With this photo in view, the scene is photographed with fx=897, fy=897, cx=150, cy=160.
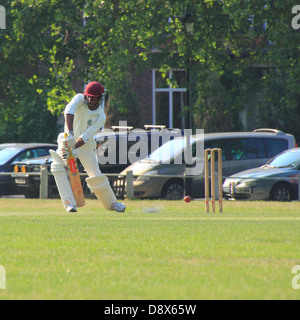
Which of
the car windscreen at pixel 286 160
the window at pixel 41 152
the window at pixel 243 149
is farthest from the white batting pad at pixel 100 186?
the window at pixel 41 152

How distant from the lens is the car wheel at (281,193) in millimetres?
23309

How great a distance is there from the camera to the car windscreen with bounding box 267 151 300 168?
2373 centimetres

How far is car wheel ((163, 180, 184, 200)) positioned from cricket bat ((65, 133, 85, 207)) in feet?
30.1

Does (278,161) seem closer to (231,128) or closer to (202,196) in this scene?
(202,196)

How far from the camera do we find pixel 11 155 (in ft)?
82.3

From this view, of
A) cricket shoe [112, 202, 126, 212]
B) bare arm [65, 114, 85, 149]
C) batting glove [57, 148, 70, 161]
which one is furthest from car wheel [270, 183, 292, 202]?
bare arm [65, 114, 85, 149]

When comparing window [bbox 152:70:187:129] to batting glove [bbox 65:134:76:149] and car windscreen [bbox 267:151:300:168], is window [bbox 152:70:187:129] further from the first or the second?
batting glove [bbox 65:134:76:149]

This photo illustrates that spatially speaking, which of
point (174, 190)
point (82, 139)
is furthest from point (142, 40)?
point (82, 139)

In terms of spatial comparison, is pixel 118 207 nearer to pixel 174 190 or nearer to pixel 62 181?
pixel 62 181

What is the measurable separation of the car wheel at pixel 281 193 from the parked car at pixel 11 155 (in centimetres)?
658

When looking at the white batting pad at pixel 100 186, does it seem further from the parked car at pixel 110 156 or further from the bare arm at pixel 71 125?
the parked car at pixel 110 156

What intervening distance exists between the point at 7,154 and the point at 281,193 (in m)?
7.72

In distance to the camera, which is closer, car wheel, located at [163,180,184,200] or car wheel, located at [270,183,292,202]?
car wheel, located at [270,183,292,202]
